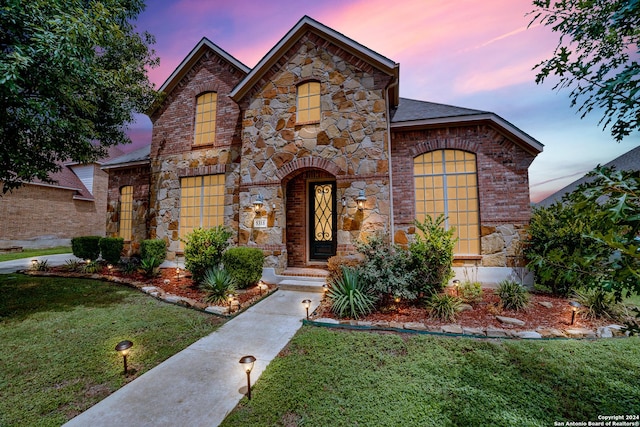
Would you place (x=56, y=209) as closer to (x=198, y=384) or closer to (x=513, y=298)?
(x=198, y=384)

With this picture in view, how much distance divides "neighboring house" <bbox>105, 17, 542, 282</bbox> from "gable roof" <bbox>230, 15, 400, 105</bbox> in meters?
0.03

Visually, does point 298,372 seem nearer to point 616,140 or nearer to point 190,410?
point 190,410

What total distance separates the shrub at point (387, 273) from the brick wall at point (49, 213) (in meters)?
20.6

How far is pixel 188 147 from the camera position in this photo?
404 inches

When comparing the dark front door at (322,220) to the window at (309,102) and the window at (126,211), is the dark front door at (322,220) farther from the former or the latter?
the window at (126,211)

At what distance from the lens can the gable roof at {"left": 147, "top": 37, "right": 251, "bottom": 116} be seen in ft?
32.4

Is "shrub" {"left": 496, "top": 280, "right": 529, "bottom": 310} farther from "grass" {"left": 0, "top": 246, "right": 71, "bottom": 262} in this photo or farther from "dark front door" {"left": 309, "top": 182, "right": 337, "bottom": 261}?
"grass" {"left": 0, "top": 246, "right": 71, "bottom": 262}

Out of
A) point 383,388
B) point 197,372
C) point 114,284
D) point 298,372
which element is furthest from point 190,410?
point 114,284

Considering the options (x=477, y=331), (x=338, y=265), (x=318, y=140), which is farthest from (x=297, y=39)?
(x=477, y=331)

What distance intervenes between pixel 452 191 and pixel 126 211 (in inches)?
545

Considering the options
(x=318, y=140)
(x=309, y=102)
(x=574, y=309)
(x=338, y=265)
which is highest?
(x=309, y=102)

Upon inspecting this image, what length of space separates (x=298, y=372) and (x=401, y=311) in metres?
2.87

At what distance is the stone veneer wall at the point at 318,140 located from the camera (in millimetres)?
7469

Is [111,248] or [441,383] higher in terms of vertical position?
[111,248]
